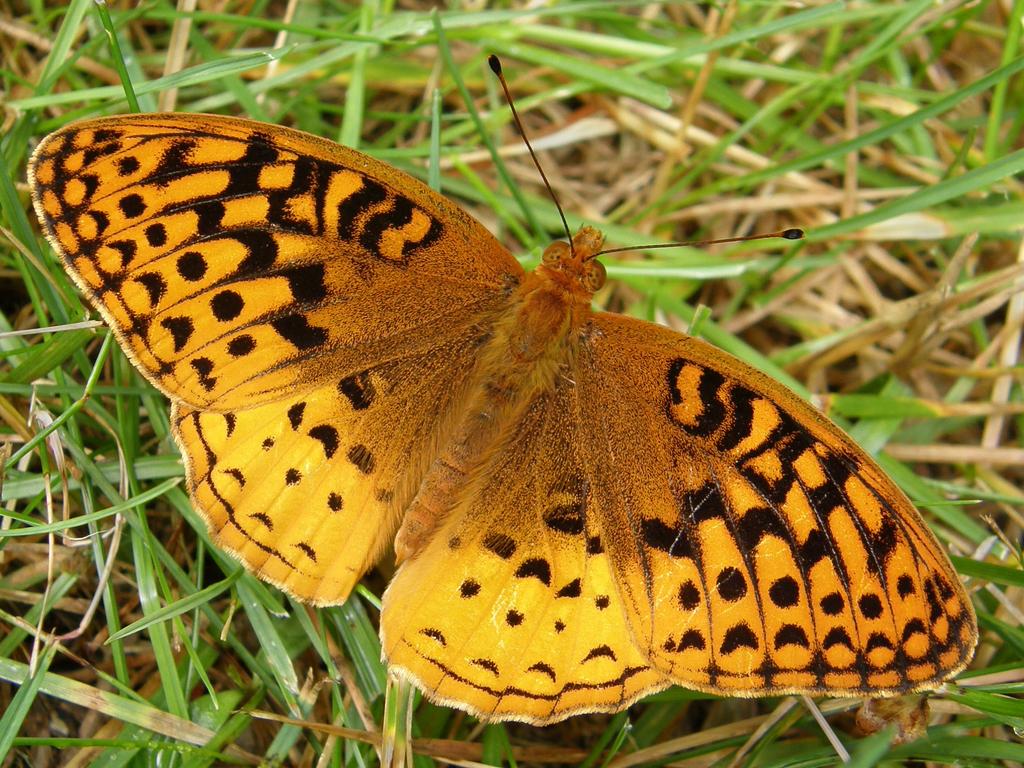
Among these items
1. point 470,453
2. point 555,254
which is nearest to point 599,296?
point 555,254

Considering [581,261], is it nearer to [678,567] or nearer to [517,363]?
[517,363]

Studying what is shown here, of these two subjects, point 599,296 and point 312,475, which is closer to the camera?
point 312,475

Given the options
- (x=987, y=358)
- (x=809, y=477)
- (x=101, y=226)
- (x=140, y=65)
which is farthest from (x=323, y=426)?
(x=987, y=358)

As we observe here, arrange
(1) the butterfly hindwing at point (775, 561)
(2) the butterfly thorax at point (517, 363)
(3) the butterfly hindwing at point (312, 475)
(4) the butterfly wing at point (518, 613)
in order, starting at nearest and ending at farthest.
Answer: (1) the butterfly hindwing at point (775, 561) < (4) the butterfly wing at point (518, 613) < (3) the butterfly hindwing at point (312, 475) < (2) the butterfly thorax at point (517, 363)

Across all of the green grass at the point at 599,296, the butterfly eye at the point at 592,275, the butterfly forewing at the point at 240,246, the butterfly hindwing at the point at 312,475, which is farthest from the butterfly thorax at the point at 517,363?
the green grass at the point at 599,296

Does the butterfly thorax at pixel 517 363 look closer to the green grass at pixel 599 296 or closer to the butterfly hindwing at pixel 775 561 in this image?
the butterfly hindwing at pixel 775 561

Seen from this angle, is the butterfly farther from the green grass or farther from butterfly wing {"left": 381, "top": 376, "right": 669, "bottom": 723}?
the green grass

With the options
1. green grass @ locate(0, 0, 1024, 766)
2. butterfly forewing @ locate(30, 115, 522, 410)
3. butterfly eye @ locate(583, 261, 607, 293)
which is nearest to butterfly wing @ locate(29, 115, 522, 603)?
butterfly forewing @ locate(30, 115, 522, 410)
